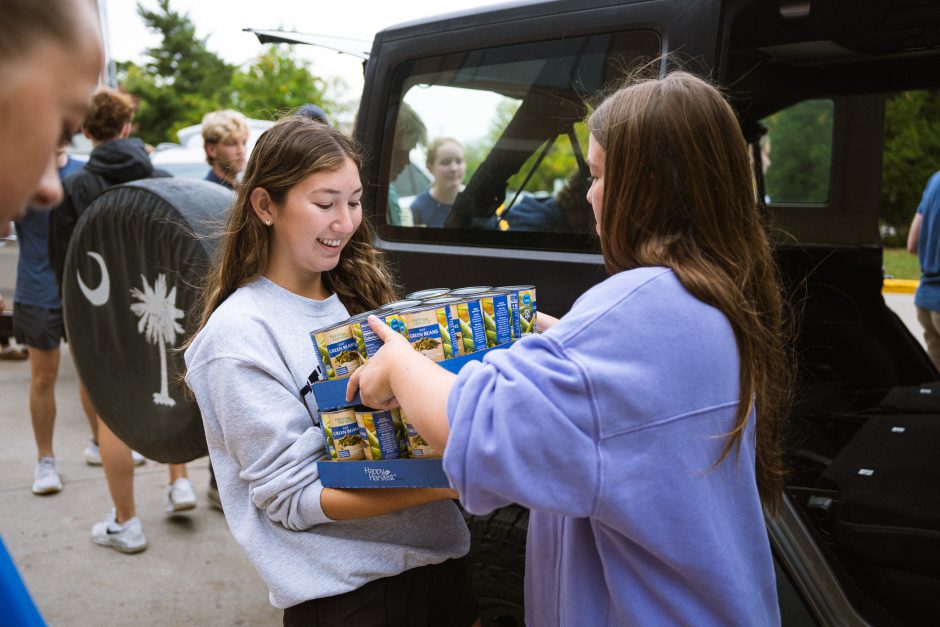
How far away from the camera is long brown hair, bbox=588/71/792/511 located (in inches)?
48.8

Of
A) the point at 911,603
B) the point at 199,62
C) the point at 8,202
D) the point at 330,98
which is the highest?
the point at 199,62

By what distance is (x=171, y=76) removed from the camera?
40.4 m

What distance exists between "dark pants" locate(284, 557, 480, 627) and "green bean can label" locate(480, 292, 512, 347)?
0.55 metres

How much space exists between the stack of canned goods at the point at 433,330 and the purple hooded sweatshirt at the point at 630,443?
218 millimetres

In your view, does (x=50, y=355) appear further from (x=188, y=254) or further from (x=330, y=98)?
(x=330, y=98)

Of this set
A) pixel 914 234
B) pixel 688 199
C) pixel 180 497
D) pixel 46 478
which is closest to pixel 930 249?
pixel 914 234

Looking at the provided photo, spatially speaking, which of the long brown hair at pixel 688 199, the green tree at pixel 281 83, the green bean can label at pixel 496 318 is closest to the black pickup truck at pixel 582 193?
the long brown hair at pixel 688 199

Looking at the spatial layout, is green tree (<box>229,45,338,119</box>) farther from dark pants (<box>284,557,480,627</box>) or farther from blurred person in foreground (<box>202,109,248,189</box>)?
dark pants (<box>284,557,480,627</box>)

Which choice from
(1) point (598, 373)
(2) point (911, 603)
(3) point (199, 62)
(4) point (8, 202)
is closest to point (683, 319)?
(1) point (598, 373)

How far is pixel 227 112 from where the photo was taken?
16.7 feet

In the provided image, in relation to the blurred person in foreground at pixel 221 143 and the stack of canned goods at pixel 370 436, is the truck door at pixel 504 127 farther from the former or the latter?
the blurred person in foreground at pixel 221 143

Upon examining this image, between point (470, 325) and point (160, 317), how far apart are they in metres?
1.52

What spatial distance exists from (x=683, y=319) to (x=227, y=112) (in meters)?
4.47

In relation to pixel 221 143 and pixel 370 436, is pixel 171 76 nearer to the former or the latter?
pixel 221 143
